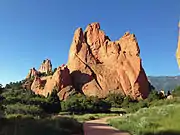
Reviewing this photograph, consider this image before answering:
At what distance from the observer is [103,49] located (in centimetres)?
12350

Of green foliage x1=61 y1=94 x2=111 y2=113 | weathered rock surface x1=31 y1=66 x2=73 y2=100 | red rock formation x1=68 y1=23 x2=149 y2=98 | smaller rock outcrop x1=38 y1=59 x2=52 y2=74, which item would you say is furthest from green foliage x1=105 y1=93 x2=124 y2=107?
smaller rock outcrop x1=38 y1=59 x2=52 y2=74

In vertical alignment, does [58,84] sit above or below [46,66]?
below

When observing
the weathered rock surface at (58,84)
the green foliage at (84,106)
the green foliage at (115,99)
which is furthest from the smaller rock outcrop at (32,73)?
the green foliage at (84,106)

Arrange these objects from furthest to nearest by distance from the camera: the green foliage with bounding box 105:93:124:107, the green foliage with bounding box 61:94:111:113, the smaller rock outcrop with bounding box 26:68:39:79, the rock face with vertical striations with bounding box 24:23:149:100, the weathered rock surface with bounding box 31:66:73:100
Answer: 1. the smaller rock outcrop with bounding box 26:68:39:79
2. the rock face with vertical striations with bounding box 24:23:149:100
3. the weathered rock surface with bounding box 31:66:73:100
4. the green foliage with bounding box 105:93:124:107
5. the green foliage with bounding box 61:94:111:113

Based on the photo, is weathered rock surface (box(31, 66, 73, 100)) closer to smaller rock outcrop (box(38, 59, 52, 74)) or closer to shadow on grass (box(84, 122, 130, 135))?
smaller rock outcrop (box(38, 59, 52, 74))

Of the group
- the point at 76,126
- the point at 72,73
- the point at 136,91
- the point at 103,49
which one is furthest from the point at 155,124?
the point at 103,49

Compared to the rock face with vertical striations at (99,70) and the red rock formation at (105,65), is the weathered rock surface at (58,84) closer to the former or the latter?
the rock face with vertical striations at (99,70)

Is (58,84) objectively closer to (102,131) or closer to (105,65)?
(105,65)

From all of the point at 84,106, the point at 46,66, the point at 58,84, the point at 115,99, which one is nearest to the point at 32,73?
the point at 46,66

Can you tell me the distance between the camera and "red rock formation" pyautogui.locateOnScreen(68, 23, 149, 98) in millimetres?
108500

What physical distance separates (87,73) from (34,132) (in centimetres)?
9770

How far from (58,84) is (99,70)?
1882cm

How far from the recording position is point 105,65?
119 metres

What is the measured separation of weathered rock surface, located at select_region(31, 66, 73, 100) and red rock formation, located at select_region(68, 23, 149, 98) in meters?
5.60
